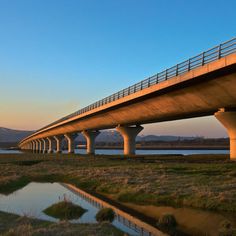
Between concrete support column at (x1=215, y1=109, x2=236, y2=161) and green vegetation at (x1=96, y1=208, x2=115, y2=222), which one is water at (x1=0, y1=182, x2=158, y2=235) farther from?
concrete support column at (x1=215, y1=109, x2=236, y2=161)

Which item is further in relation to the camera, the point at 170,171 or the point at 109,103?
the point at 109,103

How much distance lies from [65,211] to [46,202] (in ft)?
12.6

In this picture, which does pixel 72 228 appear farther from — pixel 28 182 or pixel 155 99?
pixel 155 99

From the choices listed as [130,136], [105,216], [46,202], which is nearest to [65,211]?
[105,216]

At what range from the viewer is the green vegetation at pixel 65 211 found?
1606cm

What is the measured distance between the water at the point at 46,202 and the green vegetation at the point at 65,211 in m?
0.29

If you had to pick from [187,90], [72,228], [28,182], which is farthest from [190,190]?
[187,90]

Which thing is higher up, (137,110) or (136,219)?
(137,110)

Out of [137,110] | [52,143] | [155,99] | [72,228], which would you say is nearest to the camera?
[72,228]

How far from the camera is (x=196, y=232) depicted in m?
13.2

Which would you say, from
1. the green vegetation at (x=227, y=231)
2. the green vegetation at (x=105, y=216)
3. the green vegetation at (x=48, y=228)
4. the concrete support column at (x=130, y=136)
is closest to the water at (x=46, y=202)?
the green vegetation at (x=105, y=216)

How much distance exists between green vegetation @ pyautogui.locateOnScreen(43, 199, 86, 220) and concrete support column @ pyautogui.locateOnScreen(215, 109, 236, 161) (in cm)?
2487

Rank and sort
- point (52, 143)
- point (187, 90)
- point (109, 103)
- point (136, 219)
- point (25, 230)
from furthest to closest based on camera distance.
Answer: point (52, 143) → point (109, 103) → point (187, 90) → point (136, 219) → point (25, 230)

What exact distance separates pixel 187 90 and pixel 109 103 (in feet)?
74.2
